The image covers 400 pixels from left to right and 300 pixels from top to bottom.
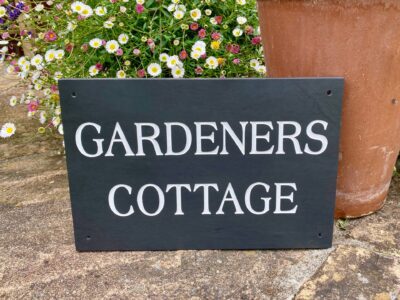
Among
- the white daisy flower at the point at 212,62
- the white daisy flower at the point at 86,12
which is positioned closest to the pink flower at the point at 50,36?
the white daisy flower at the point at 86,12

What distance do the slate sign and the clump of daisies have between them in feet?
1.45

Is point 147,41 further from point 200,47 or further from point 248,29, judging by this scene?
point 248,29

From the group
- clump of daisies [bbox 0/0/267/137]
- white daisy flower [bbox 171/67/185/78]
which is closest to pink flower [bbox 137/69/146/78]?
clump of daisies [bbox 0/0/267/137]

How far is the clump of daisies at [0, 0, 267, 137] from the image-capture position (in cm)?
159

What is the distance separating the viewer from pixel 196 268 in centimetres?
116

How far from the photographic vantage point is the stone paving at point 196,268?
1.07m

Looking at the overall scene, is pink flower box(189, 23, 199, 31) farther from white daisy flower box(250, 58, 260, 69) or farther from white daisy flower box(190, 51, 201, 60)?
white daisy flower box(250, 58, 260, 69)

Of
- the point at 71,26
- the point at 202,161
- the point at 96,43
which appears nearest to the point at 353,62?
the point at 202,161

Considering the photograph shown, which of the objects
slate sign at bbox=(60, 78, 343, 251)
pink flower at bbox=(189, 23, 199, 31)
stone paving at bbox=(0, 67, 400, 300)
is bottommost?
stone paving at bbox=(0, 67, 400, 300)

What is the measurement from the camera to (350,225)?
135cm

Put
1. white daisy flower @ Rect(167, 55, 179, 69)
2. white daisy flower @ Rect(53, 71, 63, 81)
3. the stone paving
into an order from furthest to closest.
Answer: white daisy flower @ Rect(53, 71, 63, 81), white daisy flower @ Rect(167, 55, 179, 69), the stone paving

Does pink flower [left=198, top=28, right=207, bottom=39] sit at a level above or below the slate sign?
above

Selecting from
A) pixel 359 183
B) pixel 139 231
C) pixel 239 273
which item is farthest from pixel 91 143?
pixel 359 183

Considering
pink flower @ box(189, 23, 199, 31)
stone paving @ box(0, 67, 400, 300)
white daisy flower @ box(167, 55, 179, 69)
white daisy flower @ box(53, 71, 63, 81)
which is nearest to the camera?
stone paving @ box(0, 67, 400, 300)
